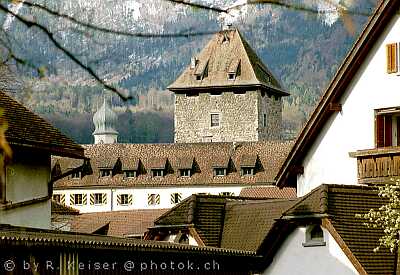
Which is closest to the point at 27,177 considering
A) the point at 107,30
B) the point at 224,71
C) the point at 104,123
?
the point at 107,30

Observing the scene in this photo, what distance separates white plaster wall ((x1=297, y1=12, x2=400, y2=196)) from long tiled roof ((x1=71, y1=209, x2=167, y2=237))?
51.1m

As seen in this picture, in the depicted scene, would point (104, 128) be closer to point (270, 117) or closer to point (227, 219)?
point (270, 117)

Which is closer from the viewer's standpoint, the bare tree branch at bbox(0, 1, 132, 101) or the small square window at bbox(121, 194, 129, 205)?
the bare tree branch at bbox(0, 1, 132, 101)

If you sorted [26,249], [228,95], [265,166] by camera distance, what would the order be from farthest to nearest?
[228,95] → [265,166] → [26,249]

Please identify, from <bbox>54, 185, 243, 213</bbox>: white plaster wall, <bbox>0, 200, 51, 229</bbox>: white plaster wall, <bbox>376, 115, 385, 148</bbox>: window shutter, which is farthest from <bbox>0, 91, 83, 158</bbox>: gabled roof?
<bbox>54, 185, 243, 213</bbox>: white plaster wall

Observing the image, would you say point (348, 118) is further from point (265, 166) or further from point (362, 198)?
point (265, 166)

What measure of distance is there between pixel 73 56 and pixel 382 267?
17.3 meters

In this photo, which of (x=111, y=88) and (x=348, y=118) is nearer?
(x=111, y=88)

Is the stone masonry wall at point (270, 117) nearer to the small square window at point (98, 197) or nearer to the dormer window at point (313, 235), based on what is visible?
the small square window at point (98, 197)

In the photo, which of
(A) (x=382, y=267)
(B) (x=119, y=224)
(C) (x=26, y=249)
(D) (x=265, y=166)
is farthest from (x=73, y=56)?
(D) (x=265, y=166)

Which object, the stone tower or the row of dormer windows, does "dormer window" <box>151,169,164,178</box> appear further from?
the stone tower

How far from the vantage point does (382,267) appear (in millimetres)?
20500

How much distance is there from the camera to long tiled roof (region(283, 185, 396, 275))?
809 inches

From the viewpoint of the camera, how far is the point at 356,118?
2434cm
